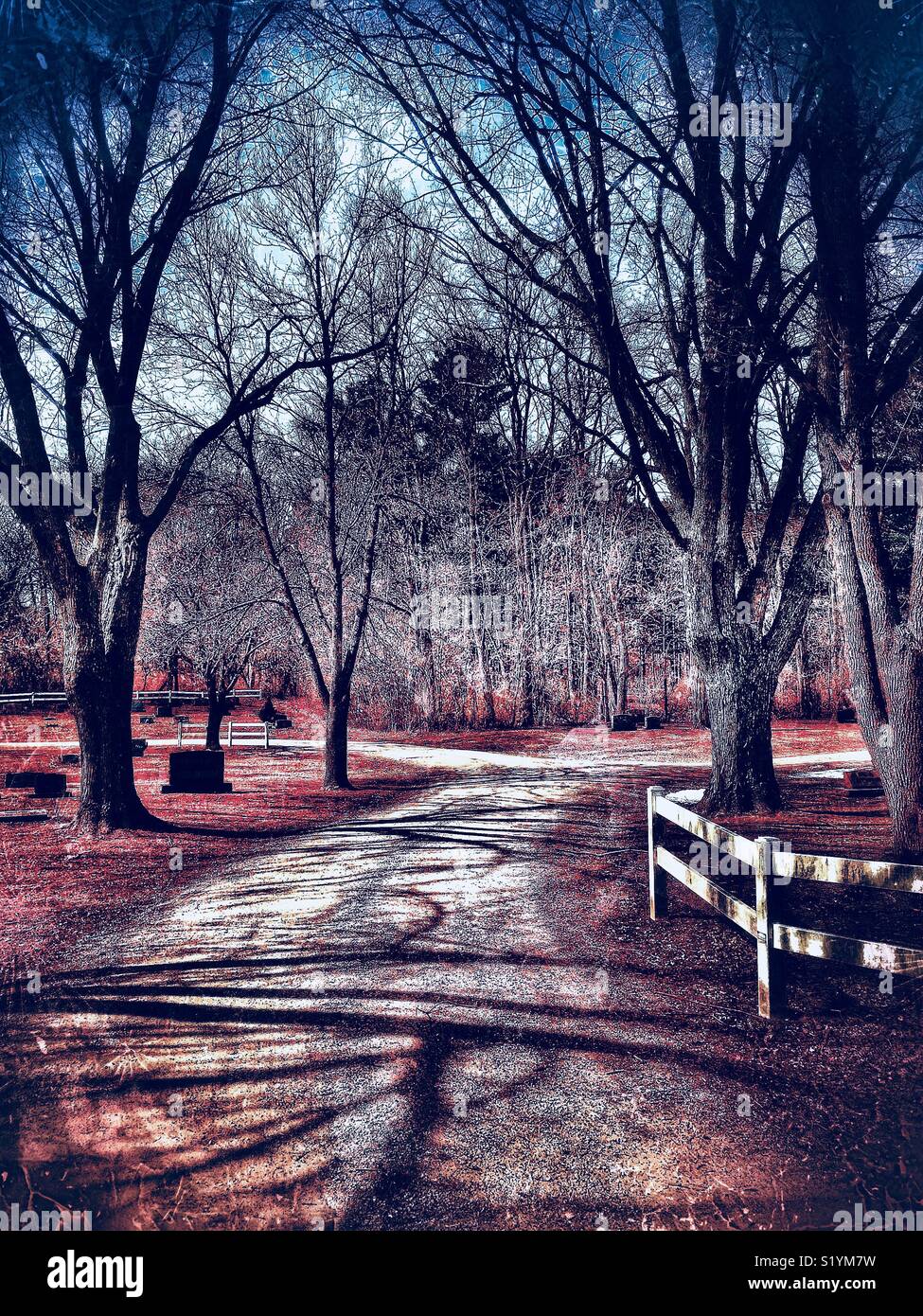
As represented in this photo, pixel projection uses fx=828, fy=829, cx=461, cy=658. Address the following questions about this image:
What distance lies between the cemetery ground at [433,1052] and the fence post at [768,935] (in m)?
0.18

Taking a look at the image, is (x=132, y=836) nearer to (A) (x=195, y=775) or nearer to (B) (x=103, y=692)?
(B) (x=103, y=692)

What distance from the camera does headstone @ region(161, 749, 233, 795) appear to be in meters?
11.9

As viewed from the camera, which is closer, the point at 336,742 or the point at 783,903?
the point at 783,903

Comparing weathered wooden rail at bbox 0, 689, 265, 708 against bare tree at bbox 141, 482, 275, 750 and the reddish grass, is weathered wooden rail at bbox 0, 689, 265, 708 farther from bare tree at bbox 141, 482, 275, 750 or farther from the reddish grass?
bare tree at bbox 141, 482, 275, 750

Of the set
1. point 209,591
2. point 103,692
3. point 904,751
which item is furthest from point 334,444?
point 904,751

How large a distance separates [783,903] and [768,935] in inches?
7.4

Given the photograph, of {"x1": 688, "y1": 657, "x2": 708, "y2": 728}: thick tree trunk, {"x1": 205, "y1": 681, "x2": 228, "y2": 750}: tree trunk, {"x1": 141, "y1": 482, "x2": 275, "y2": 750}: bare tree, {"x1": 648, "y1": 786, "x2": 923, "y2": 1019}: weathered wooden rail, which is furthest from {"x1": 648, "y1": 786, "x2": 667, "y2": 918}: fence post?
{"x1": 205, "y1": 681, "x2": 228, "y2": 750}: tree trunk

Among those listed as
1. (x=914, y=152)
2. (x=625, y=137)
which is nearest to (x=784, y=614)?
(x=914, y=152)

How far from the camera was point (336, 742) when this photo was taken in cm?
1400

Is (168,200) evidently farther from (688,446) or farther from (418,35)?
(688,446)

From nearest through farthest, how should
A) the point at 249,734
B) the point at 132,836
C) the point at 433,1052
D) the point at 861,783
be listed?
1. the point at 433,1052
2. the point at 132,836
3. the point at 861,783
4. the point at 249,734

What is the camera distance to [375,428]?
14453mm

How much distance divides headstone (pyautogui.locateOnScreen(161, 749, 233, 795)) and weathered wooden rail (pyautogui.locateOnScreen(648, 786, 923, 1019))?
27.6 feet

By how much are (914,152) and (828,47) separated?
139 centimetres
